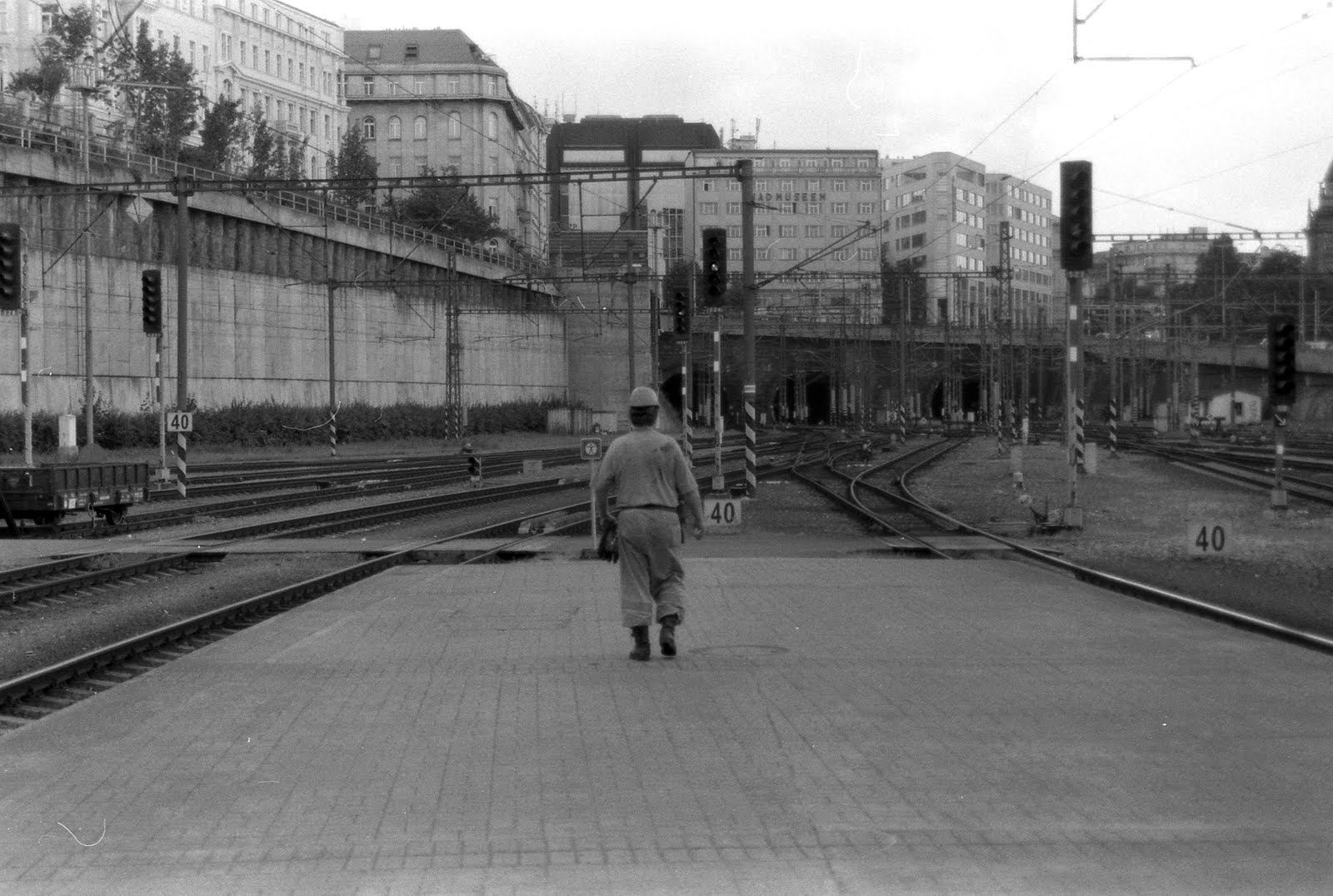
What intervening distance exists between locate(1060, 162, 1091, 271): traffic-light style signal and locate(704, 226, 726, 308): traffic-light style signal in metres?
7.33

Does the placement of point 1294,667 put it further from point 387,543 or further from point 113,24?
point 113,24

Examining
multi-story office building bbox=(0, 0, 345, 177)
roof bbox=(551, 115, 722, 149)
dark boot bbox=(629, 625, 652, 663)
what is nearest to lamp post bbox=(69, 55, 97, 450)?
dark boot bbox=(629, 625, 652, 663)

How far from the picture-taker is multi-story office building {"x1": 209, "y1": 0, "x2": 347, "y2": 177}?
113250mm

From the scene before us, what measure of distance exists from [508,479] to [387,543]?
70.1 feet

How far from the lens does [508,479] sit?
1796 inches

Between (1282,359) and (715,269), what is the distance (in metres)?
10.3

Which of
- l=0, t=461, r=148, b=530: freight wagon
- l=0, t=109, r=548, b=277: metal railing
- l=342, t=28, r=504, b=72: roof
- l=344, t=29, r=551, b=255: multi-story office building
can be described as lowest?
l=0, t=461, r=148, b=530: freight wagon

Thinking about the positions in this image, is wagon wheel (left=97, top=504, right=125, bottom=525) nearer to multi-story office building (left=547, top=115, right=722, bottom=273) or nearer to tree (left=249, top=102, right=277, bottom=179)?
tree (left=249, top=102, right=277, bottom=179)

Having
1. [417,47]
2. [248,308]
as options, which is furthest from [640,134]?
[248,308]

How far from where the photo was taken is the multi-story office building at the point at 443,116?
125375mm

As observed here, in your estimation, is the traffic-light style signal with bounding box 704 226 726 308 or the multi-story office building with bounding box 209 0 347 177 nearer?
the traffic-light style signal with bounding box 704 226 726 308

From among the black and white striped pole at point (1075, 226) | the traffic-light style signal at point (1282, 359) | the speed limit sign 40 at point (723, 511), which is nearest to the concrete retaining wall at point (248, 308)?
the speed limit sign 40 at point (723, 511)

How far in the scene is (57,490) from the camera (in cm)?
2766

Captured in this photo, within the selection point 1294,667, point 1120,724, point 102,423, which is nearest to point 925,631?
point 1294,667
